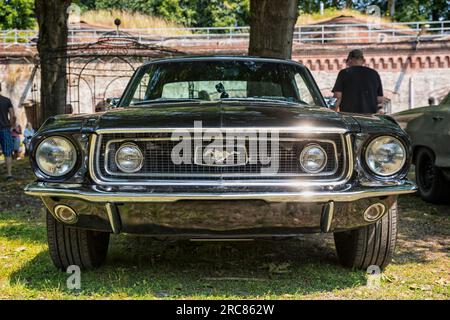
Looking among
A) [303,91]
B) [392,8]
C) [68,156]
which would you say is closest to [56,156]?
[68,156]

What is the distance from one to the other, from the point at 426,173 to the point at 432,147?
750mm

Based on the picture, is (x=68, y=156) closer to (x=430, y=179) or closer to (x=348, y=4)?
(x=430, y=179)

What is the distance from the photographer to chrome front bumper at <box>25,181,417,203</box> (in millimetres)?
3348

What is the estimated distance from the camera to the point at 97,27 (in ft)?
107

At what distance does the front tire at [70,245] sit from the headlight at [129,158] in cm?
67

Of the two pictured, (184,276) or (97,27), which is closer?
(184,276)

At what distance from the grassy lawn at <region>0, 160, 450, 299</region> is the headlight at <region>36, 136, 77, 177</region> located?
2.55 feet

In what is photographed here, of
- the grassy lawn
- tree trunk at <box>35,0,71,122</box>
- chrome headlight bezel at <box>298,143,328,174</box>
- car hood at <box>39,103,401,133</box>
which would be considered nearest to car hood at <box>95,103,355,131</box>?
car hood at <box>39,103,401,133</box>

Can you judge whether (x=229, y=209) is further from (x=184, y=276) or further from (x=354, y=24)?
(x=354, y=24)

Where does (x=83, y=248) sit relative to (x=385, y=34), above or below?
below

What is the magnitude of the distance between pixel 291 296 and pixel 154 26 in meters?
31.1

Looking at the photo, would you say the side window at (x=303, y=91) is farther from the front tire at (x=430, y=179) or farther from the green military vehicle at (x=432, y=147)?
the front tire at (x=430, y=179)

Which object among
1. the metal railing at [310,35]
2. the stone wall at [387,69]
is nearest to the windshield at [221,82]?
the stone wall at [387,69]

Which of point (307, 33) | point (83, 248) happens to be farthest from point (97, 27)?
point (83, 248)
